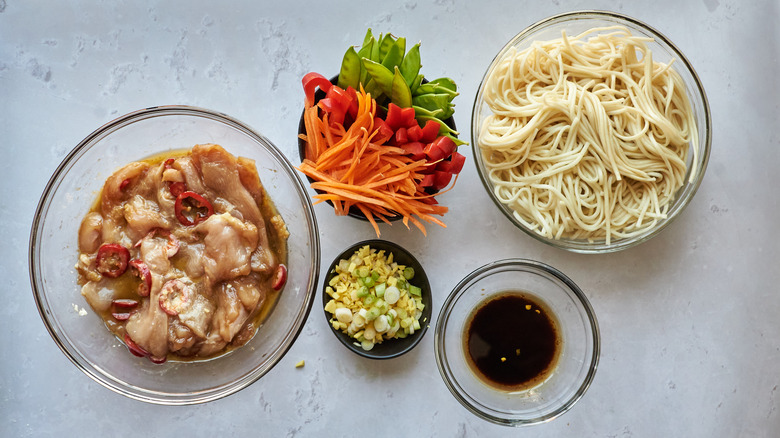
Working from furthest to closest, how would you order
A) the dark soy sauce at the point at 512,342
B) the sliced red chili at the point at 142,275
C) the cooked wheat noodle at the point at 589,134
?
the dark soy sauce at the point at 512,342, the cooked wheat noodle at the point at 589,134, the sliced red chili at the point at 142,275

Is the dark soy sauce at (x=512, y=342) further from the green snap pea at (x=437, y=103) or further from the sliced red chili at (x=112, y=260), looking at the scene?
the sliced red chili at (x=112, y=260)

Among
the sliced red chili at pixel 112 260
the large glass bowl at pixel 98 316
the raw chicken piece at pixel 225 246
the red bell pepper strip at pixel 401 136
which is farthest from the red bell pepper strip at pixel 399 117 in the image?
the sliced red chili at pixel 112 260

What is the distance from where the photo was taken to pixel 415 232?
9.14ft

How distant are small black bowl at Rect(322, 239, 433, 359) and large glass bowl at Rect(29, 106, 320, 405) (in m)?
0.21

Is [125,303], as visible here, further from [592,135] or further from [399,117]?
[592,135]

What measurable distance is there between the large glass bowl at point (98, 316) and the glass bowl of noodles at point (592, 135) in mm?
876

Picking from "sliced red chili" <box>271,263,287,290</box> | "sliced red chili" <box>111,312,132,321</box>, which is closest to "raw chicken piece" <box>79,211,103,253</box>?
"sliced red chili" <box>111,312,132,321</box>

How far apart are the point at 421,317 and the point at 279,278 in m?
0.67

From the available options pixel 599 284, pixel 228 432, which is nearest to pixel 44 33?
pixel 228 432

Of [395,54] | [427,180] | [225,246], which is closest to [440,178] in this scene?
[427,180]

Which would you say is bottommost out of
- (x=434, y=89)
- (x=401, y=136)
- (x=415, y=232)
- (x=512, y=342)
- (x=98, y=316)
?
(x=512, y=342)

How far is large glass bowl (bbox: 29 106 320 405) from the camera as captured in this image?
2.42m

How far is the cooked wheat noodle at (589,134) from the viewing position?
248 centimetres

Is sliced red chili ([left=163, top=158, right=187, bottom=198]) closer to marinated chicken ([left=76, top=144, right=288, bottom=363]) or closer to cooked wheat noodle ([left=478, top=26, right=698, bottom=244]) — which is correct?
marinated chicken ([left=76, top=144, right=288, bottom=363])
